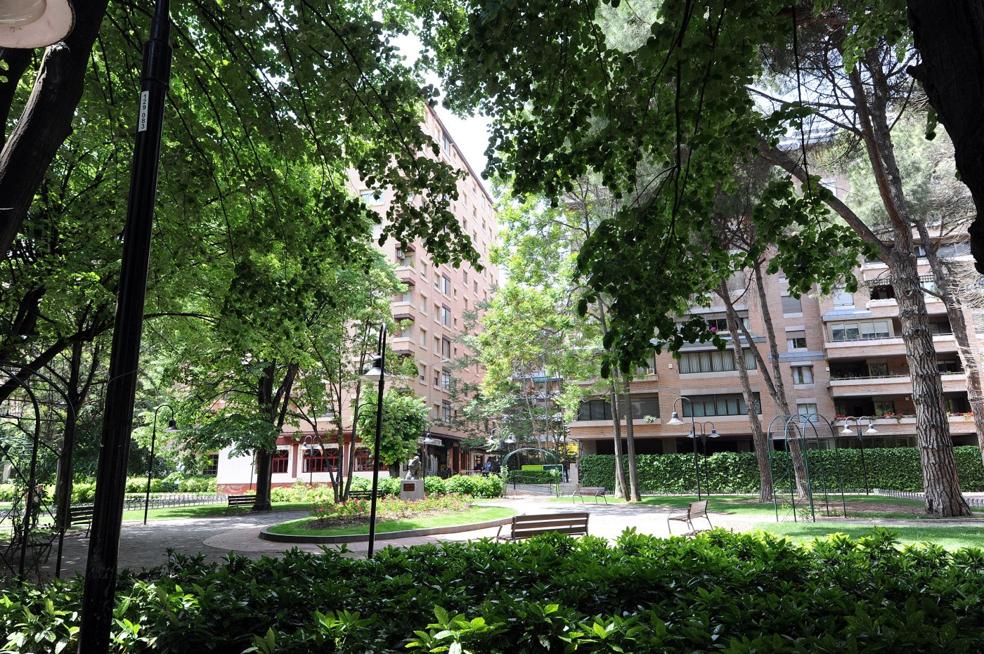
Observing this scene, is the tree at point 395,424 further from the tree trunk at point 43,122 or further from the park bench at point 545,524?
the tree trunk at point 43,122

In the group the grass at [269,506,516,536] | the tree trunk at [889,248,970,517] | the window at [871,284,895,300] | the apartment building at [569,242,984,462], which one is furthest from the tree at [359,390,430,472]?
the window at [871,284,895,300]

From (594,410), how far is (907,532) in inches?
1302

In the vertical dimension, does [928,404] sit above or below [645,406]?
below

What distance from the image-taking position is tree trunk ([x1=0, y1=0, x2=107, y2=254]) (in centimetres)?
418

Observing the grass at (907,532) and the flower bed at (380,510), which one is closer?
the grass at (907,532)

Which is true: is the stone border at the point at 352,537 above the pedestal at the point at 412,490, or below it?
below

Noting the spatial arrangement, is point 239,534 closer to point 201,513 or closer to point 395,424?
point 201,513

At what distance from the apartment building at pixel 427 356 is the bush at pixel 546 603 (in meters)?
30.6

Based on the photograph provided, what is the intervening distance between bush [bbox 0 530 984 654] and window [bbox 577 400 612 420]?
129 ft

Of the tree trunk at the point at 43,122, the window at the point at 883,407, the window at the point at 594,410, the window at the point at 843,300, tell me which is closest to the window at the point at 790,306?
the window at the point at 843,300

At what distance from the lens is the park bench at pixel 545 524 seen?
12.1m

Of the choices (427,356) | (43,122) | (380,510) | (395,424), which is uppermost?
(427,356)

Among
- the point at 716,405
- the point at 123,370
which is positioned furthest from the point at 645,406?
the point at 123,370

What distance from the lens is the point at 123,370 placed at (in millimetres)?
2807
